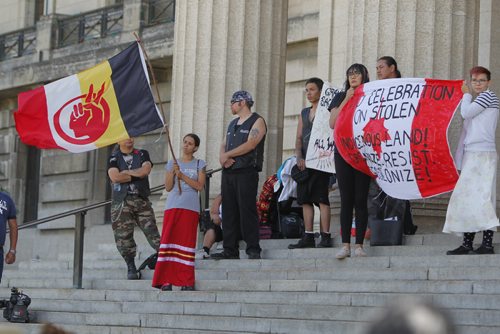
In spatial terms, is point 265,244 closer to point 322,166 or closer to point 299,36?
point 322,166

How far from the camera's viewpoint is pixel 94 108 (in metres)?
11.6

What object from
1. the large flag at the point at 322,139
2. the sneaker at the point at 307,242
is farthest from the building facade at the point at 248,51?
the sneaker at the point at 307,242

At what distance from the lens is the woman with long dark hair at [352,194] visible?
952 cm

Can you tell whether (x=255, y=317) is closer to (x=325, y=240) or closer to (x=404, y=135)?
(x=325, y=240)

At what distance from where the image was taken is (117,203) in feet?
38.1

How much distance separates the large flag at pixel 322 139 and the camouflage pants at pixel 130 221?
1786 millimetres

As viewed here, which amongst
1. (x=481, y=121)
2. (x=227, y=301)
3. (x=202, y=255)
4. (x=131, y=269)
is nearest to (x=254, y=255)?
(x=202, y=255)

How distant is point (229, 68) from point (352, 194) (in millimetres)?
4600

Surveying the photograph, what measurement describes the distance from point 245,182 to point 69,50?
1305 centimetres

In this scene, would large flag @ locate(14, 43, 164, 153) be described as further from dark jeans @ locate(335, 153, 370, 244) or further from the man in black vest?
dark jeans @ locate(335, 153, 370, 244)

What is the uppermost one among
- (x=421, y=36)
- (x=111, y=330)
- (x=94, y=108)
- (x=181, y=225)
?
(x=421, y=36)

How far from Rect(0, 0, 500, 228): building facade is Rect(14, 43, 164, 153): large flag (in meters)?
2.15

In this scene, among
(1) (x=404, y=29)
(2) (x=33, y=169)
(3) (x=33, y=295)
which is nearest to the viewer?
(1) (x=404, y=29)

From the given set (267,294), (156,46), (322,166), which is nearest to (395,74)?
(322,166)
